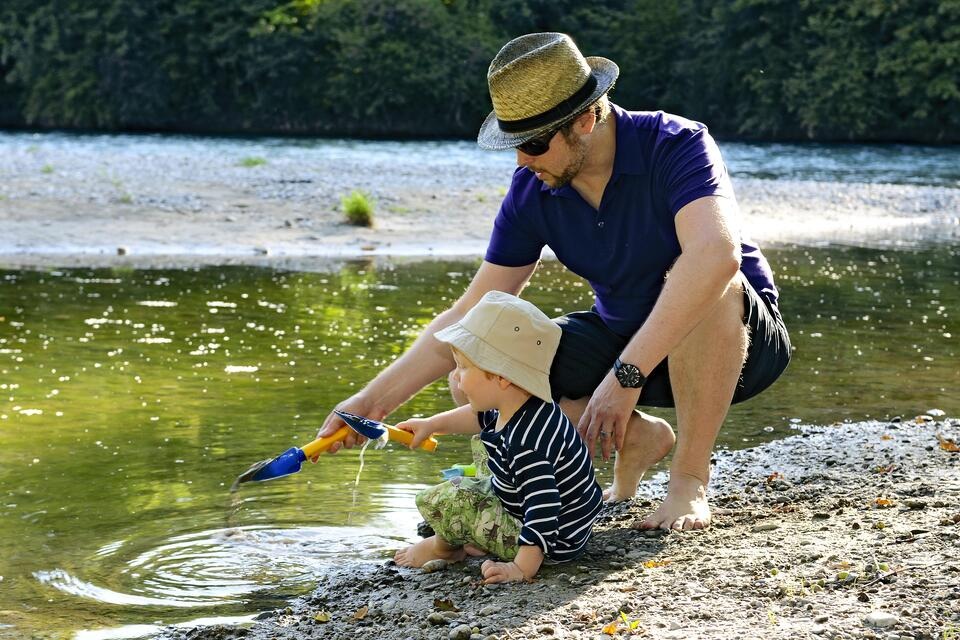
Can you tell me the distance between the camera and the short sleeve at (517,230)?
3.83 metres

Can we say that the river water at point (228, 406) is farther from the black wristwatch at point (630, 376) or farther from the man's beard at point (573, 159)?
the man's beard at point (573, 159)

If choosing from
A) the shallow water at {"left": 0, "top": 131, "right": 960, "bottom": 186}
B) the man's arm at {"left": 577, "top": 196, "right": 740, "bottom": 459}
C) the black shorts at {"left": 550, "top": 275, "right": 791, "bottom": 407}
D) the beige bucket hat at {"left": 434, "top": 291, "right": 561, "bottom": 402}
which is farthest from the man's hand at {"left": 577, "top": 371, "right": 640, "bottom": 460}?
the shallow water at {"left": 0, "top": 131, "right": 960, "bottom": 186}

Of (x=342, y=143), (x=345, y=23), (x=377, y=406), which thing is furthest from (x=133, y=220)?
(x=345, y=23)

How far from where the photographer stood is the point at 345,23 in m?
46.0

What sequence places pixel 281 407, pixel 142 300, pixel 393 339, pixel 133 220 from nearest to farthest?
pixel 281 407
pixel 393 339
pixel 142 300
pixel 133 220

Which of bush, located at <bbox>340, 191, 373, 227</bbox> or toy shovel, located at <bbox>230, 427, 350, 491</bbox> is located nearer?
toy shovel, located at <bbox>230, 427, 350, 491</bbox>

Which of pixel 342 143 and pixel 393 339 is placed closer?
pixel 393 339

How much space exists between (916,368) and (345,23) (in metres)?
41.2

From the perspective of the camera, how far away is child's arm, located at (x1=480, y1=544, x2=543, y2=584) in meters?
3.27

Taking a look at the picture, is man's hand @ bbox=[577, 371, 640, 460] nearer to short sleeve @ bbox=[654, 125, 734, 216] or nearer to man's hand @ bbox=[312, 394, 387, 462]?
short sleeve @ bbox=[654, 125, 734, 216]

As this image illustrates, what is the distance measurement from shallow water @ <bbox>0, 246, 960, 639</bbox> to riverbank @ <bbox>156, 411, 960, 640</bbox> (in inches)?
14.4

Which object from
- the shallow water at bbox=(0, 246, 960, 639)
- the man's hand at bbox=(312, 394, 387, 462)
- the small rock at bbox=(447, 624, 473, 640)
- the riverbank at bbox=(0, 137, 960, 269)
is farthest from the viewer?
the riverbank at bbox=(0, 137, 960, 269)

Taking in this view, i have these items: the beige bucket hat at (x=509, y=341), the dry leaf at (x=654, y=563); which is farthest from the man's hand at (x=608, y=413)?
the dry leaf at (x=654, y=563)

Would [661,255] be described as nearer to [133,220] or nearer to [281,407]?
[281,407]
